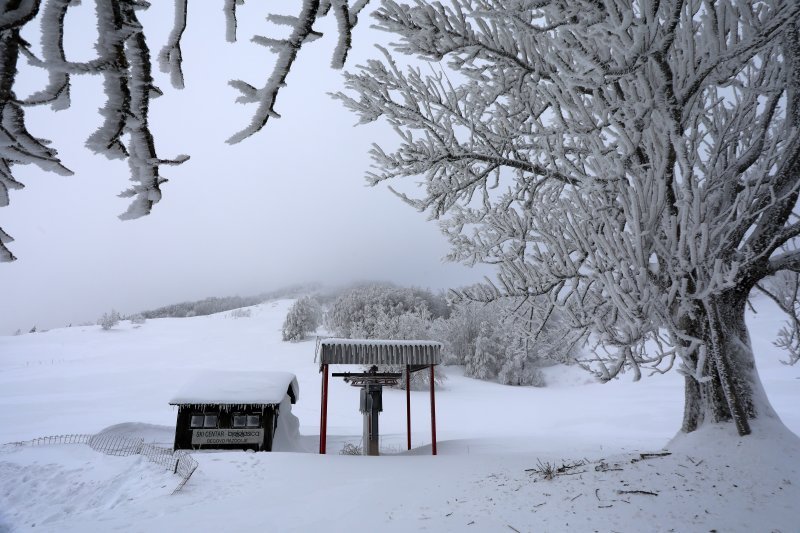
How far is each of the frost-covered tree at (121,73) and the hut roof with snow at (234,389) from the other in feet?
39.8

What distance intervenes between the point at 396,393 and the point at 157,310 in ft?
203

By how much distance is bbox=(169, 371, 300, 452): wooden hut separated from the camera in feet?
39.3

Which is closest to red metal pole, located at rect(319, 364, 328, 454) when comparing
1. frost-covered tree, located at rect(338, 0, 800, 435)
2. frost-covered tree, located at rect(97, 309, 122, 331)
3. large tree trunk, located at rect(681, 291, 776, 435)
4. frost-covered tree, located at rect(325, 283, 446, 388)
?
frost-covered tree, located at rect(338, 0, 800, 435)

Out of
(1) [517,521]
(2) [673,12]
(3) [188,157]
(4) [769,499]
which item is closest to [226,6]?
(3) [188,157]

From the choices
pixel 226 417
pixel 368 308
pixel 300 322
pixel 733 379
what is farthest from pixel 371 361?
pixel 300 322

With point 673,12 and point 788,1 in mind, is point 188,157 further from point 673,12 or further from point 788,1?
point 788,1

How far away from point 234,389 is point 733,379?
12239 millimetres

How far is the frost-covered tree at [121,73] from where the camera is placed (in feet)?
2.64

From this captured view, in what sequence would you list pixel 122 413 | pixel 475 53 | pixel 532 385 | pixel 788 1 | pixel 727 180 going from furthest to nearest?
1. pixel 532 385
2. pixel 122 413
3. pixel 727 180
4. pixel 475 53
5. pixel 788 1

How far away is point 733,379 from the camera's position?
16.6 ft

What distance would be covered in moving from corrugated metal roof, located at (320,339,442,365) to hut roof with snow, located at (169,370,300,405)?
2987 mm

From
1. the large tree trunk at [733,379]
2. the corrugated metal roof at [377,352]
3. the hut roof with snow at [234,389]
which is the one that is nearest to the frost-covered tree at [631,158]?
the large tree trunk at [733,379]

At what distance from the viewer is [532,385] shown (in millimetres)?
27906

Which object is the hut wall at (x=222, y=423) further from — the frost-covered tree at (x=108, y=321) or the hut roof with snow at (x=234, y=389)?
the frost-covered tree at (x=108, y=321)
